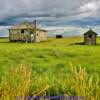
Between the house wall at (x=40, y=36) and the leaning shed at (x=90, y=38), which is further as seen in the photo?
the house wall at (x=40, y=36)

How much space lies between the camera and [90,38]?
74688 mm

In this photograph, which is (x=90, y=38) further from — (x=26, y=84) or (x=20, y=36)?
(x=26, y=84)

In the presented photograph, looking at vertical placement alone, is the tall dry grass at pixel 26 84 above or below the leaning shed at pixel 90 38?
above

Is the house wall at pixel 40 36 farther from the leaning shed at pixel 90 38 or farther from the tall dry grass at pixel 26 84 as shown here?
the tall dry grass at pixel 26 84

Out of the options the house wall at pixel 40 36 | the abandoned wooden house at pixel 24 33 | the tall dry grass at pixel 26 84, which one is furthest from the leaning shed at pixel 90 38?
the tall dry grass at pixel 26 84

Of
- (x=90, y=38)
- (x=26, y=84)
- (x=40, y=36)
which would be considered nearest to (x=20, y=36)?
(x=40, y=36)

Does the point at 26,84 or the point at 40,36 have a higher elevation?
the point at 26,84

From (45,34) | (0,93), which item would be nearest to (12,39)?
(45,34)

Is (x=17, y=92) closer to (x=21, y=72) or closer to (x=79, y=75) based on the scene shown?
(x=21, y=72)

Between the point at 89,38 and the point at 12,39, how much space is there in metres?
18.0

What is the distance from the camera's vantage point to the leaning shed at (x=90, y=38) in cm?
7396

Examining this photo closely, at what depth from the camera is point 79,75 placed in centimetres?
504

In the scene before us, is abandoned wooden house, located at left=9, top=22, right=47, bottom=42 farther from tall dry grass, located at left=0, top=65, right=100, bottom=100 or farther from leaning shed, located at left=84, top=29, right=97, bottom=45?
tall dry grass, located at left=0, top=65, right=100, bottom=100

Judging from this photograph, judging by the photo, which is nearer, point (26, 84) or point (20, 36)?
point (26, 84)
